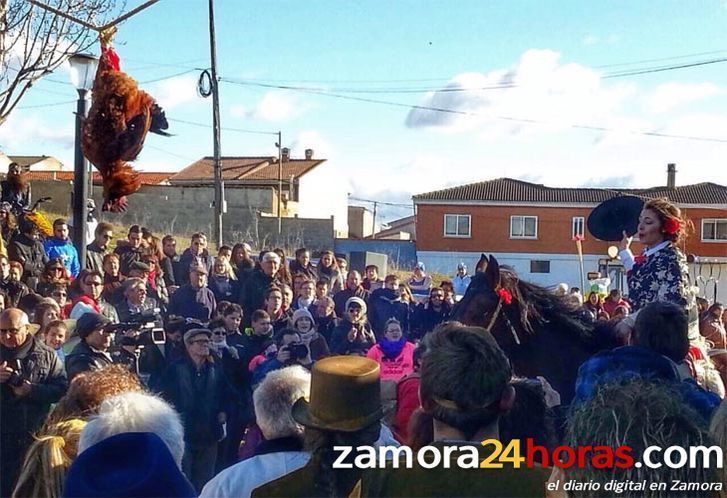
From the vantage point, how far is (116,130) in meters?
3.78

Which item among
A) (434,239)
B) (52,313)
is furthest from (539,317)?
(434,239)

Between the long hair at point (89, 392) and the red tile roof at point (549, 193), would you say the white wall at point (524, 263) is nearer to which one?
the red tile roof at point (549, 193)

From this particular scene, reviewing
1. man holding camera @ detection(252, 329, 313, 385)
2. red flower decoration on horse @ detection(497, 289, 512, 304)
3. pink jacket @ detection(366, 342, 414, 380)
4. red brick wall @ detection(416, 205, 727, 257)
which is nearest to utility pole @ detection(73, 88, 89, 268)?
man holding camera @ detection(252, 329, 313, 385)

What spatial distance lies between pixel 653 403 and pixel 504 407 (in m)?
0.46

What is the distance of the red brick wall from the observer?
41.1m

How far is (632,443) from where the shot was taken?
244 centimetres

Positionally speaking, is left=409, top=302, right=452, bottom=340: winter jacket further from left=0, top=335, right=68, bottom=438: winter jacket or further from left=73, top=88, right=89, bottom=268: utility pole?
left=0, top=335, right=68, bottom=438: winter jacket

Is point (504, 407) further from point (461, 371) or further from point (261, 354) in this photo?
point (261, 354)

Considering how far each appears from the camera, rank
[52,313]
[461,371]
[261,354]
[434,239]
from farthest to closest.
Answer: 1. [434,239]
2. [261,354]
3. [52,313]
4. [461,371]

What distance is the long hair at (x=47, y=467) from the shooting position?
268 centimetres

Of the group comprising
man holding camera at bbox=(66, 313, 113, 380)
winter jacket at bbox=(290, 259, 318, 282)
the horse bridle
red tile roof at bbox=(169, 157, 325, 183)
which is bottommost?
man holding camera at bbox=(66, 313, 113, 380)

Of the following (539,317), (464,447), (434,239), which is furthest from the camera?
(434,239)

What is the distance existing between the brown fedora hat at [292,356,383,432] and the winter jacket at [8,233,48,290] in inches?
256

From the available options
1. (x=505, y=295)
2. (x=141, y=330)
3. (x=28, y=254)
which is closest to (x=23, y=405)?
(x=141, y=330)
